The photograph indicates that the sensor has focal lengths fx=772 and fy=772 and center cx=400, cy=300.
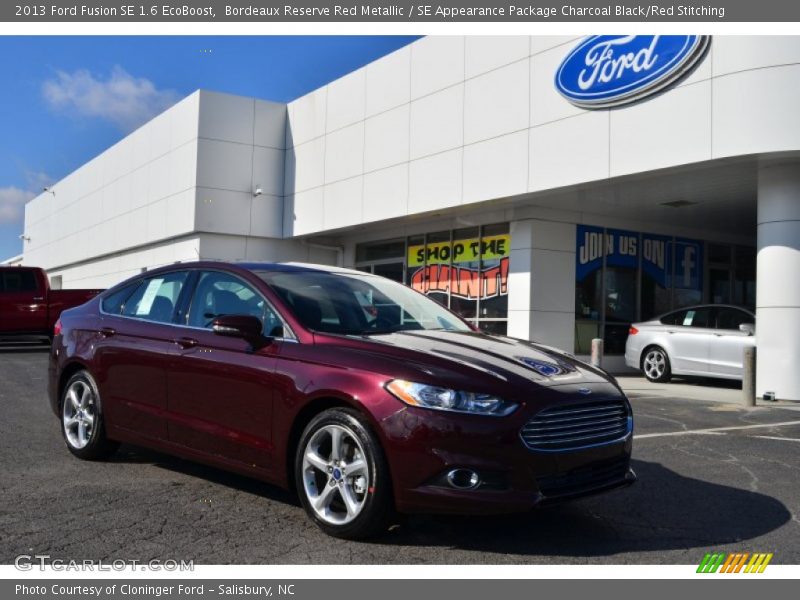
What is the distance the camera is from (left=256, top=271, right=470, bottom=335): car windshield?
4871 millimetres

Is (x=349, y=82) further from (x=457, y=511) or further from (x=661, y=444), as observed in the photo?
(x=457, y=511)

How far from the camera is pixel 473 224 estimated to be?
17.3m

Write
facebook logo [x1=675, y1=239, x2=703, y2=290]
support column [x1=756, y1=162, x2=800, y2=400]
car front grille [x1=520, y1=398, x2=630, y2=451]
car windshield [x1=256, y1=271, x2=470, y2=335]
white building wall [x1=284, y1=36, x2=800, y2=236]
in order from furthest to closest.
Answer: facebook logo [x1=675, y1=239, x2=703, y2=290] < support column [x1=756, y1=162, x2=800, y2=400] < white building wall [x1=284, y1=36, x2=800, y2=236] < car windshield [x1=256, y1=271, x2=470, y2=335] < car front grille [x1=520, y1=398, x2=630, y2=451]

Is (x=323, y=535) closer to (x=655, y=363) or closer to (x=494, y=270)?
(x=655, y=363)

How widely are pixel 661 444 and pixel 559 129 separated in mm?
7622

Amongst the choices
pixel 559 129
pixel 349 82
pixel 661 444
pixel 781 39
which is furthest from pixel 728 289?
pixel 661 444

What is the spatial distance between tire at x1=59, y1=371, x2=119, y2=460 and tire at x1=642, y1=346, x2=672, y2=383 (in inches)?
435

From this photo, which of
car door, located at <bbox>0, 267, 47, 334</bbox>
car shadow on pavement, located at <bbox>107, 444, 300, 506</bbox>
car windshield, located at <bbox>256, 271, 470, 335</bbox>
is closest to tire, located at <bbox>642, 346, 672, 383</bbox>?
car windshield, located at <bbox>256, 271, 470, 335</bbox>

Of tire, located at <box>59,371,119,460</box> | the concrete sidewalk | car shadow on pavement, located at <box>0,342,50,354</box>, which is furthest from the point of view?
car shadow on pavement, located at <box>0,342,50,354</box>

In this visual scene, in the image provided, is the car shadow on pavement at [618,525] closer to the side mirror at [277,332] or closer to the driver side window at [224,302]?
the side mirror at [277,332]

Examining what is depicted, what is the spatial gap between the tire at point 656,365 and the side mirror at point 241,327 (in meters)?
11.3

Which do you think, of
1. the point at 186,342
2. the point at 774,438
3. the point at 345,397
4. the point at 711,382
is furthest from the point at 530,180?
the point at 345,397

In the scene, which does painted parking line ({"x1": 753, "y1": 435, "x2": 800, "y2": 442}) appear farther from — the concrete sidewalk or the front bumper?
the front bumper

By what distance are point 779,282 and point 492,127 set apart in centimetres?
604
